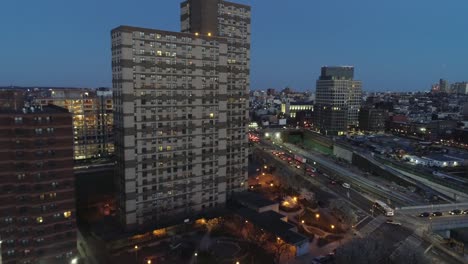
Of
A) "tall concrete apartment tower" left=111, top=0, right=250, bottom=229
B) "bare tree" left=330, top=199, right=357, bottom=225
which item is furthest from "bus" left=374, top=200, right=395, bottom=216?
"tall concrete apartment tower" left=111, top=0, right=250, bottom=229

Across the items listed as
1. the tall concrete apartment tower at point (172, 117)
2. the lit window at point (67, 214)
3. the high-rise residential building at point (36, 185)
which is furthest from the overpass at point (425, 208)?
the high-rise residential building at point (36, 185)

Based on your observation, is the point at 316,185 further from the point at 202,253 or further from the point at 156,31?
the point at 156,31

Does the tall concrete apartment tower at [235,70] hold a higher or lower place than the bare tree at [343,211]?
higher

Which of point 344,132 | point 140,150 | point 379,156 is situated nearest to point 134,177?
point 140,150

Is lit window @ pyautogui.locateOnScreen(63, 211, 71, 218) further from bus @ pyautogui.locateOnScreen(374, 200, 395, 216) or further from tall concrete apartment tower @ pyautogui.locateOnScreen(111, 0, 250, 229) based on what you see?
bus @ pyautogui.locateOnScreen(374, 200, 395, 216)

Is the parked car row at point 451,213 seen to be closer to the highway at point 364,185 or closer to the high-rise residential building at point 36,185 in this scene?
the highway at point 364,185

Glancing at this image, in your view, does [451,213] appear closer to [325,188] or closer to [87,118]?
[325,188]

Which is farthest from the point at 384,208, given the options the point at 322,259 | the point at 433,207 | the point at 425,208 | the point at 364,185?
the point at 322,259
